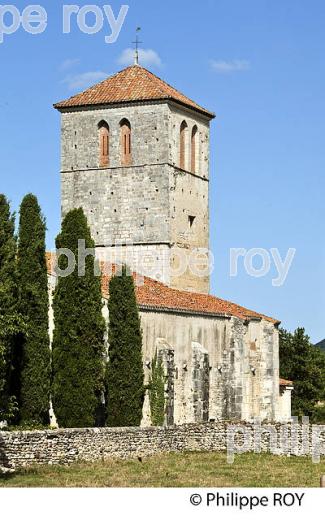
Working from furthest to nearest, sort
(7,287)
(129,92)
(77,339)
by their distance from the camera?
(129,92), (77,339), (7,287)

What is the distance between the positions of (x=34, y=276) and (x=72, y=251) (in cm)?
243

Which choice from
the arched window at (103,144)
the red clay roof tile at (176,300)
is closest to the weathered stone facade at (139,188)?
the arched window at (103,144)

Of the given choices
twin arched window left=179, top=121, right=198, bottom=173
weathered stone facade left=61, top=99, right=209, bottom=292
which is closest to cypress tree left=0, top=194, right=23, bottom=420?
weathered stone facade left=61, top=99, right=209, bottom=292

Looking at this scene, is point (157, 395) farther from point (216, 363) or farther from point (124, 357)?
point (216, 363)

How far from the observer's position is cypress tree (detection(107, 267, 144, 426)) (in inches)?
1772

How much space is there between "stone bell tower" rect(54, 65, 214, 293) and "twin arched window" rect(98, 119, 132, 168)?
1.7 inches

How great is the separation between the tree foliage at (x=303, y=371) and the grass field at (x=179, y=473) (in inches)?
1312

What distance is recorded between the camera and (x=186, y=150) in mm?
60000

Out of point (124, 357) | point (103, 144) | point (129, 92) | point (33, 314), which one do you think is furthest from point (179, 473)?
point (129, 92)

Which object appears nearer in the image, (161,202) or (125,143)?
(161,202)

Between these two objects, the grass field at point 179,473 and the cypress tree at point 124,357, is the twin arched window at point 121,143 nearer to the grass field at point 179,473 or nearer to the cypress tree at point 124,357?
the cypress tree at point 124,357

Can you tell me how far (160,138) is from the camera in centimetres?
5794

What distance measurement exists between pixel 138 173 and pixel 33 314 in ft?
57.2
